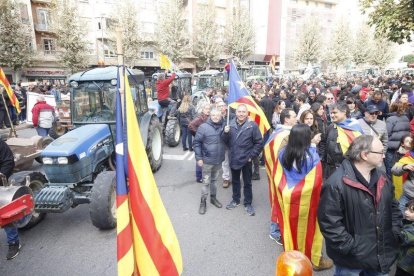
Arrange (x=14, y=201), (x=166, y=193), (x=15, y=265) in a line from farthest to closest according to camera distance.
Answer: (x=166, y=193) → (x=15, y=265) → (x=14, y=201)

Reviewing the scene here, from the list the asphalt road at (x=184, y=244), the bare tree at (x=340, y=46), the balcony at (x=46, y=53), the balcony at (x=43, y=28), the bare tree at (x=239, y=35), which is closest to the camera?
the asphalt road at (x=184, y=244)

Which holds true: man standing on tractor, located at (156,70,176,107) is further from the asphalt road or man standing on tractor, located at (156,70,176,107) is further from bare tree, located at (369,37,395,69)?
bare tree, located at (369,37,395,69)

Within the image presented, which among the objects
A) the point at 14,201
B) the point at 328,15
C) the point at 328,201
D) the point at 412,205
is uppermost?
the point at 328,15

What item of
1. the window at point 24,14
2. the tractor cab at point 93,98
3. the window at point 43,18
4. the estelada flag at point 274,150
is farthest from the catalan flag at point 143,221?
the window at point 43,18

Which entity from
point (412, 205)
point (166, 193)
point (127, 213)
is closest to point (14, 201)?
point (127, 213)

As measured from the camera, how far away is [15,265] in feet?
12.7

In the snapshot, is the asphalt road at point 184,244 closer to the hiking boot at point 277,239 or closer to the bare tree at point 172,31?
the hiking boot at point 277,239

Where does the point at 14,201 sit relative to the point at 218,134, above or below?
below

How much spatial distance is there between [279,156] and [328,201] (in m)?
1.19

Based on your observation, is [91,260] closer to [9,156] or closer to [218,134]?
[9,156]

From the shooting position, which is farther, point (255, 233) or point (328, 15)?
point (328, 15)

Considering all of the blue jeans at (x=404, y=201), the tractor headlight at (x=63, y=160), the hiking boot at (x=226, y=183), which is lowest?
the hiking boot at (x=226, y=183)

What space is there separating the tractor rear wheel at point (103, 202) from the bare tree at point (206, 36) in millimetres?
30489

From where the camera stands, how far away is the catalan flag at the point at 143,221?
2.34 m
